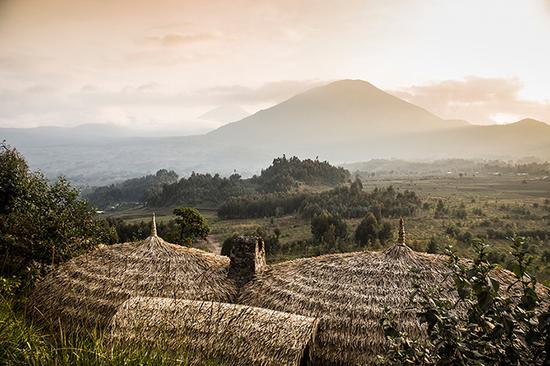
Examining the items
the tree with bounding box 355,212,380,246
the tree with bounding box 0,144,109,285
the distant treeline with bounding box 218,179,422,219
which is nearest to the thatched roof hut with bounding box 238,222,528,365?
the tree with bounding box 0,144,109,285

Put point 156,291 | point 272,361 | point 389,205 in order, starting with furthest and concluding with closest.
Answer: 1. point 389,205
2. point 156,291
3. point 272,361

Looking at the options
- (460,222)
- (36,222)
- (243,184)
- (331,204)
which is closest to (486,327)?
(36,222)

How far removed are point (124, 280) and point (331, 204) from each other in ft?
206

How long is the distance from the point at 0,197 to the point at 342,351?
21.8m

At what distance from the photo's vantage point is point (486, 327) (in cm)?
331

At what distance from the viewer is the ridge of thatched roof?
1081 centimetres

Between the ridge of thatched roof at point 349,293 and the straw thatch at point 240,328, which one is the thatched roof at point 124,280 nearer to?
the ridge of thatched roof at point 349,293

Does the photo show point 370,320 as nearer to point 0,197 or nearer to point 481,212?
point 0,197

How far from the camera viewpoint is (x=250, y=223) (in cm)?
7238

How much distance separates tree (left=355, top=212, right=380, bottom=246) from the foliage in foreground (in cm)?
4734

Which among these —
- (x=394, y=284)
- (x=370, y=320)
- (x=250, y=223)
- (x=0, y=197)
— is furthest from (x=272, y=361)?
(x=250, y=223)

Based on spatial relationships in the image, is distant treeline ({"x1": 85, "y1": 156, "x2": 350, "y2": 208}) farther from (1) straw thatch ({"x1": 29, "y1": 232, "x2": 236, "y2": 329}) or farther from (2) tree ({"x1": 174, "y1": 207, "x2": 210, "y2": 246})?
(1) straw thatch ({"x1": 29, "y1": 232, "x2": 236, "y2": 329})

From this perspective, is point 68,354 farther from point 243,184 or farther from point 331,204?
point 243,184

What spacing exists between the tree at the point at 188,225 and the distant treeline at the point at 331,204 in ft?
115
